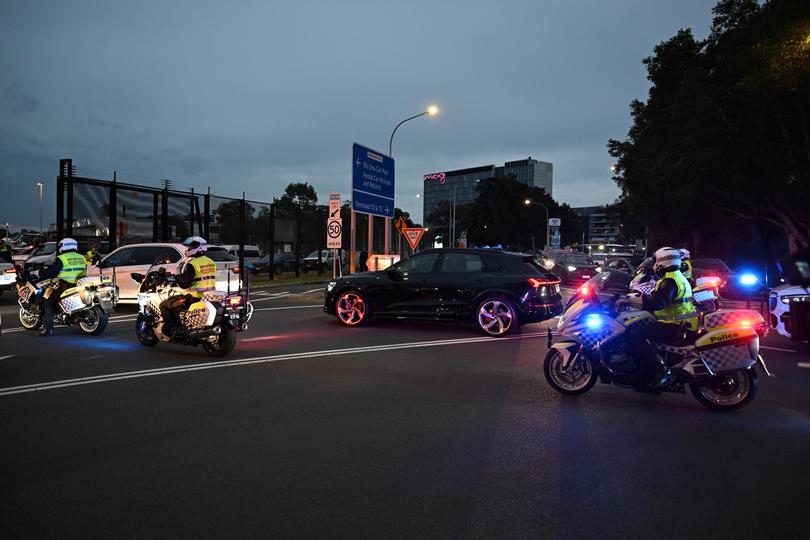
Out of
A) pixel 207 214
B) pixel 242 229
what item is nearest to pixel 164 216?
pixel 207 214

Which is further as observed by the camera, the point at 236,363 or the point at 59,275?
the point at 59,275

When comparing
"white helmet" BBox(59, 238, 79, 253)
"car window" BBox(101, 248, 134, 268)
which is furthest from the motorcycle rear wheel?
"car window" BBox(101, 248, 134, 268)

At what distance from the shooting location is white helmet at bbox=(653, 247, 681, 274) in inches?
250

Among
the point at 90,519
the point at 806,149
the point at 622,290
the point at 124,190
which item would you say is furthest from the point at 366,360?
the point at 806,149

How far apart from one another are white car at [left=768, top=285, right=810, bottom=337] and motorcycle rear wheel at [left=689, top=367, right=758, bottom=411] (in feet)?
13.0

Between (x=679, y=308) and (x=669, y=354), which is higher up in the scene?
(x=679, y=308)

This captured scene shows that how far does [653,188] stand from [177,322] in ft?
92.4

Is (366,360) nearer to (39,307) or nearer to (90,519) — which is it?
(90,519)

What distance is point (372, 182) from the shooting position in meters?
21.2

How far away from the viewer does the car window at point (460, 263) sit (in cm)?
1150

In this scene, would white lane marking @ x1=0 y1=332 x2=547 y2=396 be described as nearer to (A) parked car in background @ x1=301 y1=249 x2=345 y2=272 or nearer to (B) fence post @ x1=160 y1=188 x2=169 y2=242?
(B) fence post @ x1=160 y1=188 x2=169 y2=242

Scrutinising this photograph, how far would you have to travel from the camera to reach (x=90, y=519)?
11.3 ft

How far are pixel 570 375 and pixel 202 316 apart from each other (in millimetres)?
5140

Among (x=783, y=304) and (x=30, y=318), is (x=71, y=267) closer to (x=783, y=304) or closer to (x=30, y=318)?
(x=30, y=318)
